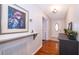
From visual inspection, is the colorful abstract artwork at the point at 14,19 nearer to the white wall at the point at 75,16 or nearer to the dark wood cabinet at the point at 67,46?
the dark wood cabinet at the point at 67,46

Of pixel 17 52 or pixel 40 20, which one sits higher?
pixel 40 20

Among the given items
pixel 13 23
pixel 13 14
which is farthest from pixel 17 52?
pixel 13 14

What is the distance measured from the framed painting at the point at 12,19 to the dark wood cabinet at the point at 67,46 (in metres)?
0.89

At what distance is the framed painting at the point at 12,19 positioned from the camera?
135 centimetres

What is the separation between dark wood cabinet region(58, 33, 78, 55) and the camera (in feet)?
6.33

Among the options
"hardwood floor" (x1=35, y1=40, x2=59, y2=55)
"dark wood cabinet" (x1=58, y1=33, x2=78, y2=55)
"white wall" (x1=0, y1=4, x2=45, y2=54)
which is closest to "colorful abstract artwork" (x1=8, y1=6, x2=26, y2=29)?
"white wall" (x1=0, y1=4, x2=45, y2=54)

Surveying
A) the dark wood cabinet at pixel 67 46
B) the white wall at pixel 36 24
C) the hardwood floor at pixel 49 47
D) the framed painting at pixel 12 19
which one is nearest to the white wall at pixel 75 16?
the dark wood cabinet at pixel 67 46

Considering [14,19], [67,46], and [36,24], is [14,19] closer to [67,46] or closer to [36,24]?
[36,24]

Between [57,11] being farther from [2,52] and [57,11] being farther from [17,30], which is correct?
[2,52]

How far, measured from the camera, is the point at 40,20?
234cm

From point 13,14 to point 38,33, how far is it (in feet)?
2.75

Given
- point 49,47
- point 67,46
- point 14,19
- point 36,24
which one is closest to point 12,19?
point 14,19

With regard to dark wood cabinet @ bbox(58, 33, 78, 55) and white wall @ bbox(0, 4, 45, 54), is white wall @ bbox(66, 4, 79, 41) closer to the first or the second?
dark wood cabinet @ bbox(58, 33, 78, 55)
